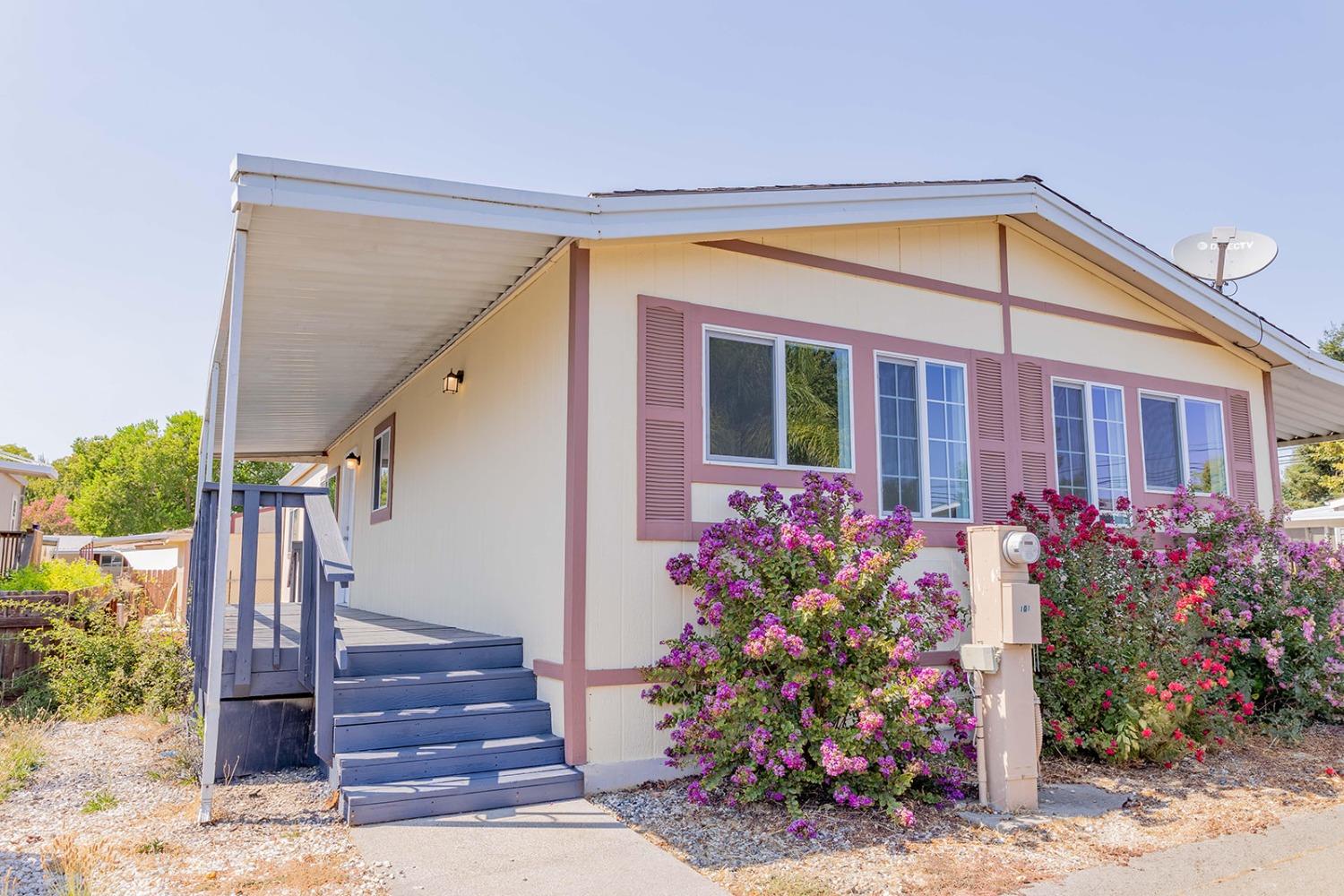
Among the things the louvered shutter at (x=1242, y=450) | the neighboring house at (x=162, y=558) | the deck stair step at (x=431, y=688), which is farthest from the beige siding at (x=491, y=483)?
the louvered shutter at (x=1242, y=450)

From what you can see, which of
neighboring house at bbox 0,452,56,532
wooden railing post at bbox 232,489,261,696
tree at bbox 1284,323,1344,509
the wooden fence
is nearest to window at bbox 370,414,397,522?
the wooden fence

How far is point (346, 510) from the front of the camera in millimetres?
12258

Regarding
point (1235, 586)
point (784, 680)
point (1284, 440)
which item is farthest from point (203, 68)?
point (1284, 440)

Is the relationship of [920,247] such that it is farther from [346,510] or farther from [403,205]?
[346,510]

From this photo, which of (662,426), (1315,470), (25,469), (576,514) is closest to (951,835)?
(576,514)

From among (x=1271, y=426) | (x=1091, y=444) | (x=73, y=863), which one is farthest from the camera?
(x=1271, y=426)

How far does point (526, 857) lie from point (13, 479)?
19573mm

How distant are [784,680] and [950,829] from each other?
112 centimetres

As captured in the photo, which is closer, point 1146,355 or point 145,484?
point 1146,355

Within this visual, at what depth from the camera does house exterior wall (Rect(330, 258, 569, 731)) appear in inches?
220

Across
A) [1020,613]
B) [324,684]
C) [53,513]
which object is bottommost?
[324,684]

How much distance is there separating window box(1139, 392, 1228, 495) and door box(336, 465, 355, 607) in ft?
31.6

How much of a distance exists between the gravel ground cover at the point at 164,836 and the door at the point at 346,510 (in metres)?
6.02

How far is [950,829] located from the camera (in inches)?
177
